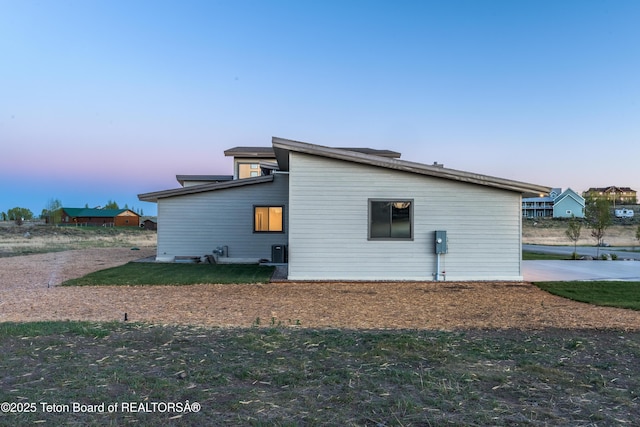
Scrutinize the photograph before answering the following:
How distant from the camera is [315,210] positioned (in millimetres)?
10562

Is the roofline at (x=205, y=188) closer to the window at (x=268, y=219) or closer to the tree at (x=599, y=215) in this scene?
the window at (x=268, y=219)

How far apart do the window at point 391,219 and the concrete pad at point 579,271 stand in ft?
12.0

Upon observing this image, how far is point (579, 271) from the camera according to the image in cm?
1238

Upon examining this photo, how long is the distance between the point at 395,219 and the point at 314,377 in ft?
24.8

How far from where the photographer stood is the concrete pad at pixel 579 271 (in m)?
11.0

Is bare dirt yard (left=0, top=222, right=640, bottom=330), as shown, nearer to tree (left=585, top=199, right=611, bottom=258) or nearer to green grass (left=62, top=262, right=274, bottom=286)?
green grass (left=62, top=262, right=274, bottom=286)

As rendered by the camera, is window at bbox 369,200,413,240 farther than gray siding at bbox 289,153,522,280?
Yes

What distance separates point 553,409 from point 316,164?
8.33 m

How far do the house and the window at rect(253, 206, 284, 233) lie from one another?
14.7 feet

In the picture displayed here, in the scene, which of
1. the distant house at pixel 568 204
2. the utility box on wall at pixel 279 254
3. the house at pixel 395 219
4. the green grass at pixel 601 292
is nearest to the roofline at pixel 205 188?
the utility box on wall at pixel 279 254

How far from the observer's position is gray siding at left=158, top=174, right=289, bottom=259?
1499 cm

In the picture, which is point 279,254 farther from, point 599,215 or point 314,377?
point 599,215

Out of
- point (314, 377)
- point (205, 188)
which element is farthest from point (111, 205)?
point (314, 377)

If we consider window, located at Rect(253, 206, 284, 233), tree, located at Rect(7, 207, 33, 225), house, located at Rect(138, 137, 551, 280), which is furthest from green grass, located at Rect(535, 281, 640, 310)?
tree, located at Rect(7, 207, 33, 225)
